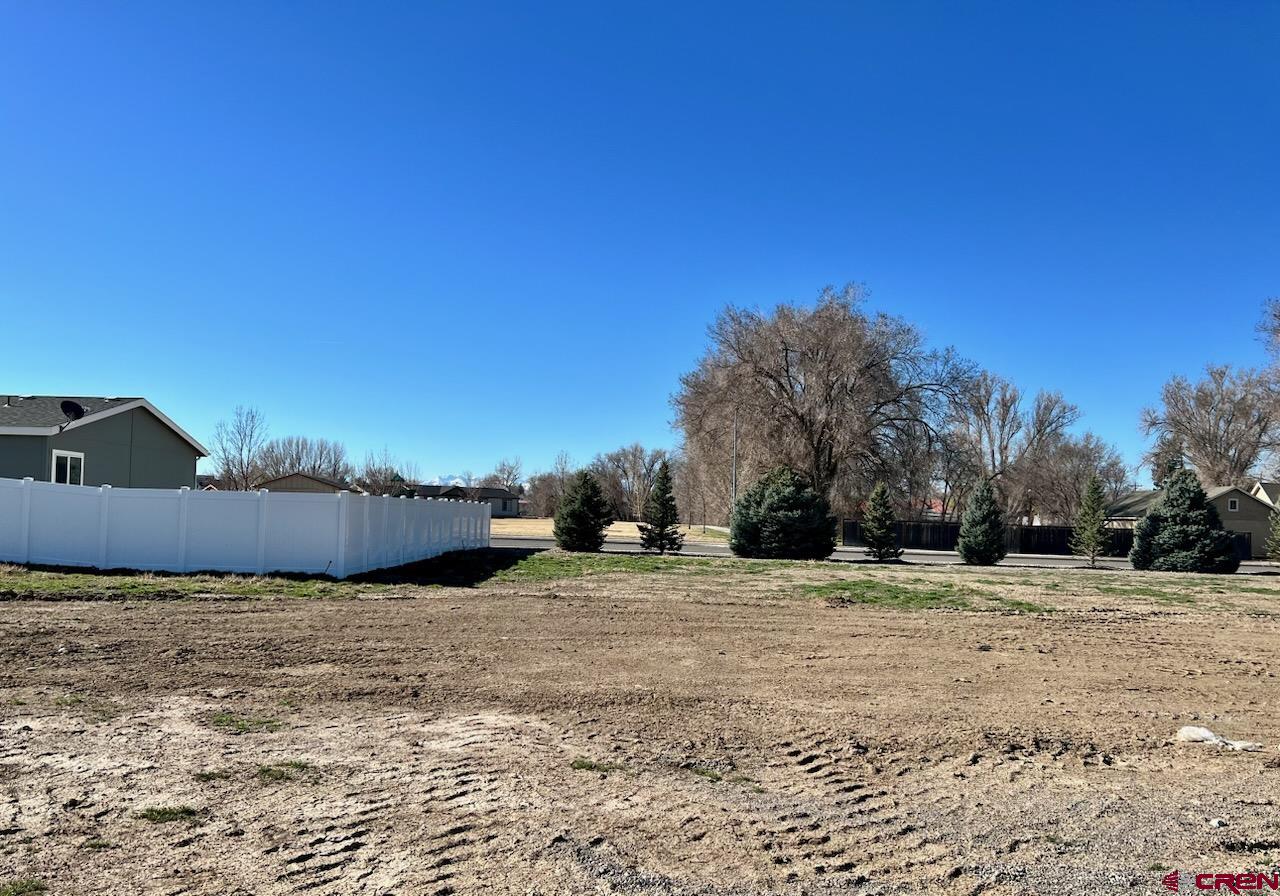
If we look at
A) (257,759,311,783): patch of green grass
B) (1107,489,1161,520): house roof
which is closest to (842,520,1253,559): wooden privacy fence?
(1107,489,1161,520): house roof

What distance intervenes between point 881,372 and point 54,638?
34349mm

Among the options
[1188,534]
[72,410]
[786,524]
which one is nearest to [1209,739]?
[786,524]

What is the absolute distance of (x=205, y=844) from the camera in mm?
3803

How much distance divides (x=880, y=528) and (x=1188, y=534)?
33.3 feet

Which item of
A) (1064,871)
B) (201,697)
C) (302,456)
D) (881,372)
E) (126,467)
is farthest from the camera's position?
(302,456)

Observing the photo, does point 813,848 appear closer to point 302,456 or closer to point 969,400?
point 969,400

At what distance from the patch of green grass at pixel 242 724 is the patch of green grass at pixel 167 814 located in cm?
142

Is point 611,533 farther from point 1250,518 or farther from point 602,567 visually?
point 1250,518

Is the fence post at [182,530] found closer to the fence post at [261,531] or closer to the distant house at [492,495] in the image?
the fence post at [261,531]

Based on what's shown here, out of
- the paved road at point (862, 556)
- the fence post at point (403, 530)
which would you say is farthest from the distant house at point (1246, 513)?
the fence post at point (403, 530)

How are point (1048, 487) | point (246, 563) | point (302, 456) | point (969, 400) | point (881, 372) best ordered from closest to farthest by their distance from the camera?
point (246, 563), point (881, 372), point (969, 400), point (1048, 487), point (302, 456)

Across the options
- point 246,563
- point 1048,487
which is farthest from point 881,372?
point 1048,487

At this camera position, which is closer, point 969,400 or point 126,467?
point 126,467

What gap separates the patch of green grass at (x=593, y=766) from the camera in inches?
197
